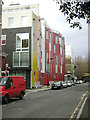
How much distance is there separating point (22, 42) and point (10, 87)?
24606 millimetres

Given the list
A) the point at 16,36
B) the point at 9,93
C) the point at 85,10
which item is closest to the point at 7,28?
the point at 16,36

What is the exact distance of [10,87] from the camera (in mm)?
15578

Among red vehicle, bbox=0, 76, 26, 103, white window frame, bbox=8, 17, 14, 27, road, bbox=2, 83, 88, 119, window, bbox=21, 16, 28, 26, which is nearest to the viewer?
road, bbox=2, 83, 88, 119

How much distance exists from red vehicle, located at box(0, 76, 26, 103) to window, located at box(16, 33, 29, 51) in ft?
70.8

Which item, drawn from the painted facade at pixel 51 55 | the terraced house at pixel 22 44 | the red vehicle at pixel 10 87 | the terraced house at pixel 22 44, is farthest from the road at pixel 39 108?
the painted facade at pixel 51 55

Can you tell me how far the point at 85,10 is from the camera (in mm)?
A: 4855

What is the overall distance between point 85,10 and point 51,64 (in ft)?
167

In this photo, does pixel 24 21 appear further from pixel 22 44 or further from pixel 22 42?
pixel 22 44

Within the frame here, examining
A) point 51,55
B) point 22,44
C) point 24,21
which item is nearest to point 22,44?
point 22,44

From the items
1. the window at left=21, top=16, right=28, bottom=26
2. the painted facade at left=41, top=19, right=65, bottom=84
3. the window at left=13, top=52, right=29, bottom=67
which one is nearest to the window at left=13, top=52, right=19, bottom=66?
the window at left=13, top=52, right=29, bottom=67

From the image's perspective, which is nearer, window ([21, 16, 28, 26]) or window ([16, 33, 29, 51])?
window ([16, 33, 29, 51])

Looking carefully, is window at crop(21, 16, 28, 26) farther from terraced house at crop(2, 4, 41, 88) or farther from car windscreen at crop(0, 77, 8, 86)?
car windscreen at crop(0, 77, 8, 86)

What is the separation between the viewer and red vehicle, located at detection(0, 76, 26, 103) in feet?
48.0

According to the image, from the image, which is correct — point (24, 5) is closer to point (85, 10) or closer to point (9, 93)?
point (9, 93)
